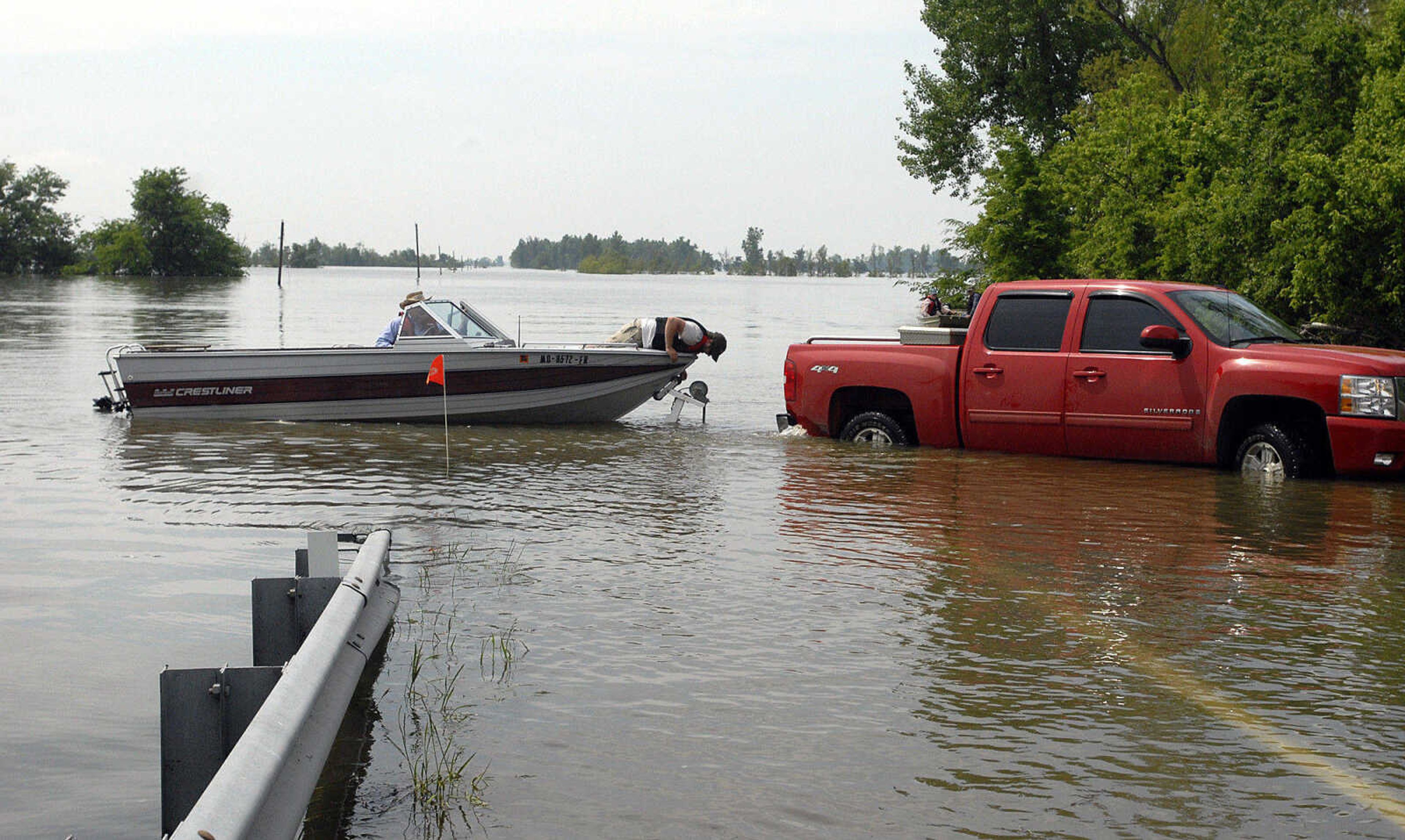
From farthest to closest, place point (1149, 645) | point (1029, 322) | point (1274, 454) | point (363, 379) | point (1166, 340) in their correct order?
point (363, 379), point (1029, 322), point (1166, 340), point (1274, 454), point (1149, 645)

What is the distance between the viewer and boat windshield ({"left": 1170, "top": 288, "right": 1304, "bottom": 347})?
1309cm

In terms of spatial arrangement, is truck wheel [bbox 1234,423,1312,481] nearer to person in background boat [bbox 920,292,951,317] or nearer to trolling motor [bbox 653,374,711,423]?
trolling motor [bbox 653,374,711,423]

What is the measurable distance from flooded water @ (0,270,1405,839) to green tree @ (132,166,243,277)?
499ft

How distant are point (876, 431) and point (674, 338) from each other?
507 centimetres

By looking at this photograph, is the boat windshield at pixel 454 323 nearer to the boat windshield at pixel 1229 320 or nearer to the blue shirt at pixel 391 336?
the blue shirt at pixel 391 336

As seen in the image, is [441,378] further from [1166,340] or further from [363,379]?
[1166,340]

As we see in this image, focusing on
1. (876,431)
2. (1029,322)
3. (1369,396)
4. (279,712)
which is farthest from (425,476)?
(279,712)

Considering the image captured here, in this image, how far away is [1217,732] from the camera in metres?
5.63

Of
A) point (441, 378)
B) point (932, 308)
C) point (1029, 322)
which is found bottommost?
point (441, 378)

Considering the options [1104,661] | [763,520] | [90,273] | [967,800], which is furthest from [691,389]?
[90,273]

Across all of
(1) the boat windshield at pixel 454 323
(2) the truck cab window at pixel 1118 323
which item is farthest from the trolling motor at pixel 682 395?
(2) the truck cab window at pixel 1118 323

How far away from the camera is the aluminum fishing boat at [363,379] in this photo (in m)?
18.7

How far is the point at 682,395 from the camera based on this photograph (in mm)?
19781

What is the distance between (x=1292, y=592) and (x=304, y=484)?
27.6ft
